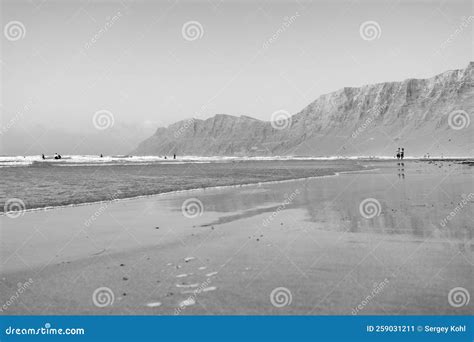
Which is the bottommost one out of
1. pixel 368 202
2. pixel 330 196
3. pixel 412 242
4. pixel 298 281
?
pixel 298 281

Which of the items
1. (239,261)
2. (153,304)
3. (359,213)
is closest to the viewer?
(153,304)

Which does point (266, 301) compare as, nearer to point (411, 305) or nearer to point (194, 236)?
point (411, 305)

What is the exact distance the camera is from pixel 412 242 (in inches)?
401

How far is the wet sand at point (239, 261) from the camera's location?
6.36m

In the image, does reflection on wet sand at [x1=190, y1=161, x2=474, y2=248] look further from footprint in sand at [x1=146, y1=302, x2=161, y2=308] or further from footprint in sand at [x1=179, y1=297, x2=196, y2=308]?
footprint in sand at [x1=146, y1=302, x2=161, y2=308]

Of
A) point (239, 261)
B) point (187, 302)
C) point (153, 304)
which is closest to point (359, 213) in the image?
point (239, 261)

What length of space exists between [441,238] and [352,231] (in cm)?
218

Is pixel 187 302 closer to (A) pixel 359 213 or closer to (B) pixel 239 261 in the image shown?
(B) pixel 239 261

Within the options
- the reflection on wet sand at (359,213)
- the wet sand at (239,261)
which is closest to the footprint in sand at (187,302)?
the wet sand at (239,261)

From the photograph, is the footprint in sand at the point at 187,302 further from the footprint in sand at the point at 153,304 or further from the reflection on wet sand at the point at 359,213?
the reflection on wet sand at the point at 359,213

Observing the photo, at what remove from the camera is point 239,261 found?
28.6 ft
